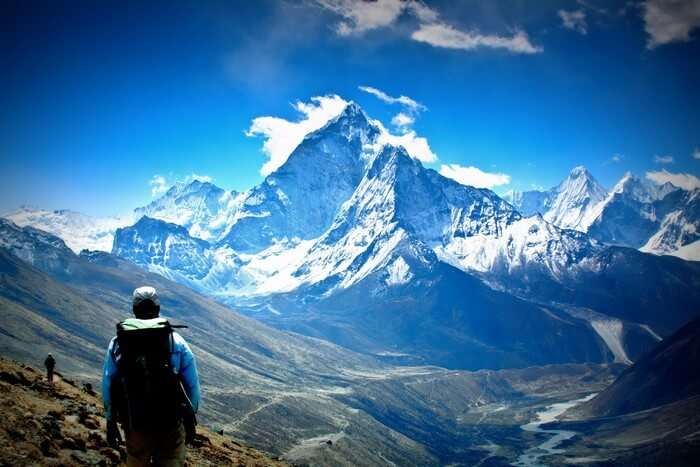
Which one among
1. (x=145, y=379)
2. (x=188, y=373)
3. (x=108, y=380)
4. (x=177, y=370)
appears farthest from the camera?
(x=188, y=373)

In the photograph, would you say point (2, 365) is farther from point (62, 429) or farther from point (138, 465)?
point (138, 465)

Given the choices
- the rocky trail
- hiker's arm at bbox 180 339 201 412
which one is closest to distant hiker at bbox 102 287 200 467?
hiker's arm at bbox 180 339 201 412

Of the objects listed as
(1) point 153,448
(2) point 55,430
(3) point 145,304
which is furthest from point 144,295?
(2) point 55,430

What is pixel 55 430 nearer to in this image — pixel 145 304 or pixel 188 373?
pixel 188 373

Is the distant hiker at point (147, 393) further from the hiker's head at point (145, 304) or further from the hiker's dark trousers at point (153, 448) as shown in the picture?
the hiker's head at point (145, 304)

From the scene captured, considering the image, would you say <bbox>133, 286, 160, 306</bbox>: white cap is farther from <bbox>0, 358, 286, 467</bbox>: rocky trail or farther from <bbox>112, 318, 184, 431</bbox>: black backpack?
<bbox>0, 358, 286, 467</bbox>: rocky trail

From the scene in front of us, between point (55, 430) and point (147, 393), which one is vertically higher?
point (147, 393)
